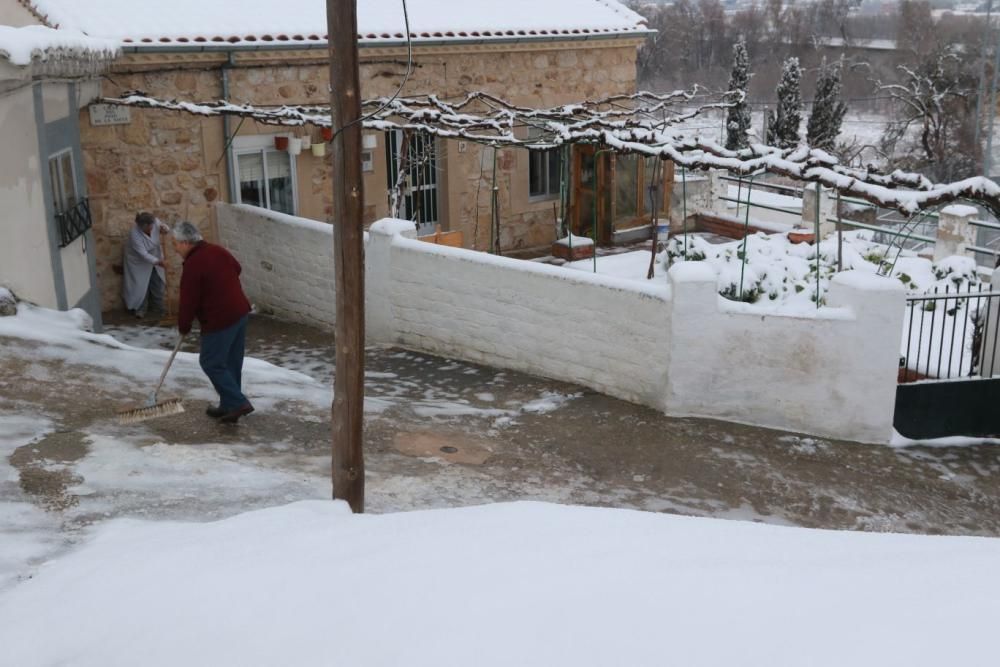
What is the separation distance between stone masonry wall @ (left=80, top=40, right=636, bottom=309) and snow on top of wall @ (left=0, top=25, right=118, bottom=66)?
2221 mm

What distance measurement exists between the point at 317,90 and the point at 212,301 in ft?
23.0

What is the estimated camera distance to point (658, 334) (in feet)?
28.2

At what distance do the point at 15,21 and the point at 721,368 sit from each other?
8.83 m

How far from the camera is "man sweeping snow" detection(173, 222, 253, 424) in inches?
275

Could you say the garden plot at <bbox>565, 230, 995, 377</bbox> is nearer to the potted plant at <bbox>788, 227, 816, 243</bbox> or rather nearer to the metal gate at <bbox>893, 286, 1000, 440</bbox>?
the metal gate at <bbox>893, 286, 1000, 440</bbox>

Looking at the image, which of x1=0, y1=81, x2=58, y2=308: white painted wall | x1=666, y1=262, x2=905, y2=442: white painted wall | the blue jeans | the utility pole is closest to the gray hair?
the blue jeans

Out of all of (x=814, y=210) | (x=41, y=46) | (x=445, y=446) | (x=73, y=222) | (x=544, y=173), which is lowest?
(x=445, y=446)

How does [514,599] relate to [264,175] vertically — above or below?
below

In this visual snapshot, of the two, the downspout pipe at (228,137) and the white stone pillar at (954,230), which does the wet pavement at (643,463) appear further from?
the white stone pillar at (954,230)

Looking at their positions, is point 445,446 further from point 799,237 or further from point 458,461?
point 799,237

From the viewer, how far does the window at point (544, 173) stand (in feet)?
53.5

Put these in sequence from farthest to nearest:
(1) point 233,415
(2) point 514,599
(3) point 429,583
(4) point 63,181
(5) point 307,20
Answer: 1. (5) point 307,20
2. (4) point 63,181
3. (1) point 233,415
4. (3) point 429,583
5. (2) point 514,599

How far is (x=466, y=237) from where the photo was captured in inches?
606

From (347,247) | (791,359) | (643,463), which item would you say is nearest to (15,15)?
(347,247)
